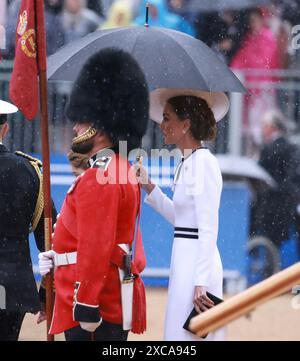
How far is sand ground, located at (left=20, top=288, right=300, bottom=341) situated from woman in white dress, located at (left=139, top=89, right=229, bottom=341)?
2460 millimetres

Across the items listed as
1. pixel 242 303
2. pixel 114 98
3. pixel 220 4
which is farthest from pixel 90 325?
pixel 220 4

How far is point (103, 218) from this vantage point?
18.4 ft

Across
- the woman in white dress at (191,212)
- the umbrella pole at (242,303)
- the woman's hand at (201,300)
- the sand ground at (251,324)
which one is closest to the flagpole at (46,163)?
the woman in white dress at (191,212)

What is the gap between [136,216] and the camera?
234 inches

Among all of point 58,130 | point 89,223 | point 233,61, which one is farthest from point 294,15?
point 89,223

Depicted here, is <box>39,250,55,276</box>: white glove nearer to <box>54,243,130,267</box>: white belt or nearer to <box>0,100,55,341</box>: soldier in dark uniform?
<box>54,243,130,267</box>: white belt

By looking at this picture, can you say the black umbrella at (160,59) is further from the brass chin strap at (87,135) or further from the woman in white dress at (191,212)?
the brass chin strap at (87,135)

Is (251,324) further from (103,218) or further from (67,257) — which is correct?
(103,218)

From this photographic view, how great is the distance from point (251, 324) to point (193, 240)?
147 inches

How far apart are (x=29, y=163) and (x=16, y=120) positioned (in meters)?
4.43

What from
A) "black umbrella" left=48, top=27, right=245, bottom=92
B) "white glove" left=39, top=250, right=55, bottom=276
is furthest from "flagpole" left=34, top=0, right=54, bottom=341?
"black umbrella" left=48, top=27, right=245, bottom=92

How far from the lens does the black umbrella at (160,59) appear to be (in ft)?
20.7

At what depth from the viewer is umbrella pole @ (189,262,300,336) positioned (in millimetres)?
4180

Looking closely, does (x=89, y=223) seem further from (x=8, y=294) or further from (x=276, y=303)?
(x=276, y=303)
